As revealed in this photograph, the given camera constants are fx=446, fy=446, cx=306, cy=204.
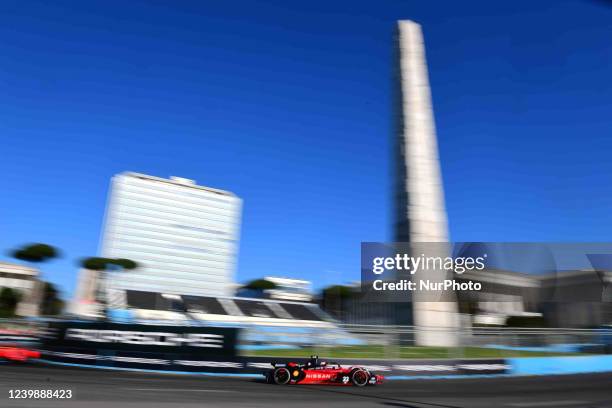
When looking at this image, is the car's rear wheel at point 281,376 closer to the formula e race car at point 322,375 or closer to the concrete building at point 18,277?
the formula e race car at point 322,375

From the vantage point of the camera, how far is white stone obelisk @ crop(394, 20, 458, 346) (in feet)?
69.1

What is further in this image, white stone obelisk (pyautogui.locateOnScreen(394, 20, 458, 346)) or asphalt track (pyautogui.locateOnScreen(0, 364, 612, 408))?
white stone obelisk (pyautogui.locateOnScreen(394, 20, 458, 346))

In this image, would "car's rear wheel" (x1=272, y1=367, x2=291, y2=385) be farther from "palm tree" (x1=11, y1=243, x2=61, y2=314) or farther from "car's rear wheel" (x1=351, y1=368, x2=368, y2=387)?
"palm tree" (x1=11, y1=243, x2=61, y2=314)

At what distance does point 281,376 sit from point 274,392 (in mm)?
1829

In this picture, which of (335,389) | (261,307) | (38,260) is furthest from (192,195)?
(335,389)

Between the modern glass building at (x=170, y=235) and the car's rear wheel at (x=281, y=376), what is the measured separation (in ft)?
465

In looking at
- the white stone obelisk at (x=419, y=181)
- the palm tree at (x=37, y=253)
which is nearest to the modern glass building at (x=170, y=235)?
the palm tree at (x=37, y=253)

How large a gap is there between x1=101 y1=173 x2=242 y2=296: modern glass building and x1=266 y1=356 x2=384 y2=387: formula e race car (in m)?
142

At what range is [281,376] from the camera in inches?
527

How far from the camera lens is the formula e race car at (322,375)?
13.3 m

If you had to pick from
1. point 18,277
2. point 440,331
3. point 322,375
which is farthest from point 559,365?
point 18,277

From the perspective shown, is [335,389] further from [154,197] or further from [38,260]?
[154,197]
